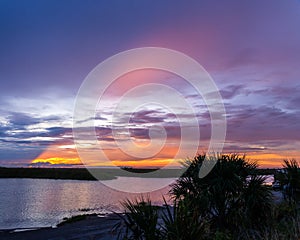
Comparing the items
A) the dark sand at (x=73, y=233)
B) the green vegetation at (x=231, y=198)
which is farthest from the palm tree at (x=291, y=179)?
the dark sand at (x=73, y=233)

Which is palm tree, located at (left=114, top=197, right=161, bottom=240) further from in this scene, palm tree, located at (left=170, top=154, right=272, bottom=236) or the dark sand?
the dark sand

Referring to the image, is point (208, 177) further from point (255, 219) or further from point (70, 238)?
point (70, 238)

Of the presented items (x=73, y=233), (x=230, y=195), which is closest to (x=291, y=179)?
(x=230, y=195)

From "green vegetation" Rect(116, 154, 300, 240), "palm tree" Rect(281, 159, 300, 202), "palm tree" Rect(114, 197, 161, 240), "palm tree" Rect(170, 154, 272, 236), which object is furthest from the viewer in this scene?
"palm tree" Rect(281, 159, 300, 202)

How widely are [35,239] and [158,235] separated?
42.5 ft

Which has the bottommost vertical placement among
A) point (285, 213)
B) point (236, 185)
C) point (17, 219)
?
point (17, 219)

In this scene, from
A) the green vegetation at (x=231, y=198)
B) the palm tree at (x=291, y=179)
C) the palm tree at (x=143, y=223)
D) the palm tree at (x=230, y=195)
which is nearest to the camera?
the palm tree at (x=143, y=223)

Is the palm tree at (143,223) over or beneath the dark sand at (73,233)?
over

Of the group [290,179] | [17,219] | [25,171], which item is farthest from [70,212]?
[25,171]

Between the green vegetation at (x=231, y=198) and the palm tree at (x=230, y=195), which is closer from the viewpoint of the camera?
the green vegetation at (x=231, y=198)

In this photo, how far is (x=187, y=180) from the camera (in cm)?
1359

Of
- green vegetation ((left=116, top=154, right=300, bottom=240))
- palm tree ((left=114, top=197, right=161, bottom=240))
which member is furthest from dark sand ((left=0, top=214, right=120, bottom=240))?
palm tree ((left=114, top=197, right=161, bottom=240))

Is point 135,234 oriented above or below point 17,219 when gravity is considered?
above

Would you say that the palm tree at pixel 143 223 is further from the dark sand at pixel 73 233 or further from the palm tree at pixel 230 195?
the dark sand at pixel 73 233
